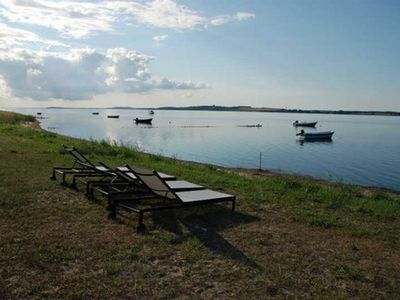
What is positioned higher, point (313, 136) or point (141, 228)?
point (141, 228)

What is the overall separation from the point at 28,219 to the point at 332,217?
5.52 meters

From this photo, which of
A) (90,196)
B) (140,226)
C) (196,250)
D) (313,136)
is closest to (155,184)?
(140,226)

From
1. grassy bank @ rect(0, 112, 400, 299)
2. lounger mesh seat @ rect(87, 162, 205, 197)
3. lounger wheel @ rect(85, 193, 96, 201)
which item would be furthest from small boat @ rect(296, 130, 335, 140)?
lounger wheel @ rect(85, 193, 96, 201)

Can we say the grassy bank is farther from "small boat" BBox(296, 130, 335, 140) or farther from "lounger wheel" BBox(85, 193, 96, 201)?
"small boat" BBox(296, 130, 335, 140)

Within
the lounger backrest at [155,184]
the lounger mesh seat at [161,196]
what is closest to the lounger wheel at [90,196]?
the lounger mesh seat at [161,196]

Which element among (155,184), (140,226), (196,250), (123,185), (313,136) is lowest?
(313,136)

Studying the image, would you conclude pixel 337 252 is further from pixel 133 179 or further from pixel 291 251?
pixel 133 179

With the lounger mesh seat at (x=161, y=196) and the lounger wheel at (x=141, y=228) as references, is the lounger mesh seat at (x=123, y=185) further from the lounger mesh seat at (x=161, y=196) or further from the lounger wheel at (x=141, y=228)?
the lounger wheel at (x=141, y=228)

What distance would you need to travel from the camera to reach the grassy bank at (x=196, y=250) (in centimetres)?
398

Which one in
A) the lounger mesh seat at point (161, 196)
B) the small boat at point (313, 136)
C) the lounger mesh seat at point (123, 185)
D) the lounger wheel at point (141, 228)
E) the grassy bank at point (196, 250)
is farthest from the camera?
the small boat at point (313, 136)

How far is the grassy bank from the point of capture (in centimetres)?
398

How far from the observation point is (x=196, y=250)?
504cm

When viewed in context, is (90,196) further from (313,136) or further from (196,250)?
(313,136)

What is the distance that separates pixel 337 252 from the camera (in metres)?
5.34
